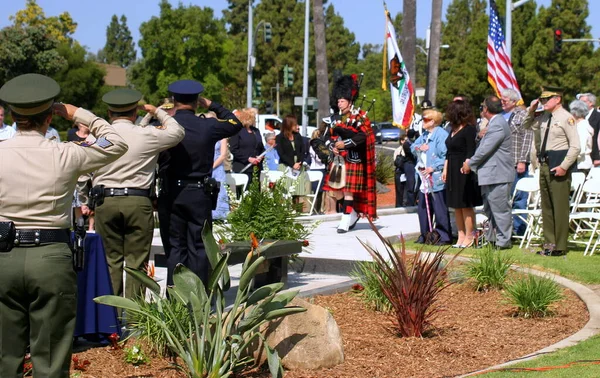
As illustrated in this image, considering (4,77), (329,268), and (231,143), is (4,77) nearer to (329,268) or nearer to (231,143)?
(231,143)

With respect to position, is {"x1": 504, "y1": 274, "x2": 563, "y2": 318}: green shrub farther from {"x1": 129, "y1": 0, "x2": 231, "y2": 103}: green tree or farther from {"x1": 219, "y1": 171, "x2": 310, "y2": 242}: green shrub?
{"x1": 129, "y1": 0, "x2": 231, "y2": 103}: green tree

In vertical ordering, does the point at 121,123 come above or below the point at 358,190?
above

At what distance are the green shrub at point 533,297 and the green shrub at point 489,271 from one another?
2.96ft

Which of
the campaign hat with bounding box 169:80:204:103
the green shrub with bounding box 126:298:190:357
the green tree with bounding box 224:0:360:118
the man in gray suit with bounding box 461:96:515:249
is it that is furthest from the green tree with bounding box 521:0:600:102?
the green shrub with bounding box 126:298:190:357

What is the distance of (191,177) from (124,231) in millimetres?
723

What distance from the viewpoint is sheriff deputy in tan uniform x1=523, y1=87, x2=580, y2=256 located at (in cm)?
1169

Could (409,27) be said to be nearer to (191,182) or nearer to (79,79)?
(191,182)

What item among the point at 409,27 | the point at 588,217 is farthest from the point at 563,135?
the point at 409,27

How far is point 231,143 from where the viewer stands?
677 inches

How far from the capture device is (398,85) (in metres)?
19.6

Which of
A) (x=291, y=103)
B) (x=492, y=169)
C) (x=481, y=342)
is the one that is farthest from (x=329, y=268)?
(x=291, y=103)

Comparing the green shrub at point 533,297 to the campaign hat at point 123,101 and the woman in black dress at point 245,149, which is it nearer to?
the campaign hat at point 123,101

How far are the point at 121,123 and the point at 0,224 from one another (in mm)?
2773

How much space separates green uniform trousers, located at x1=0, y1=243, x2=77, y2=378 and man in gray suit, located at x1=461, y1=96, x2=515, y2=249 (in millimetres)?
7715
